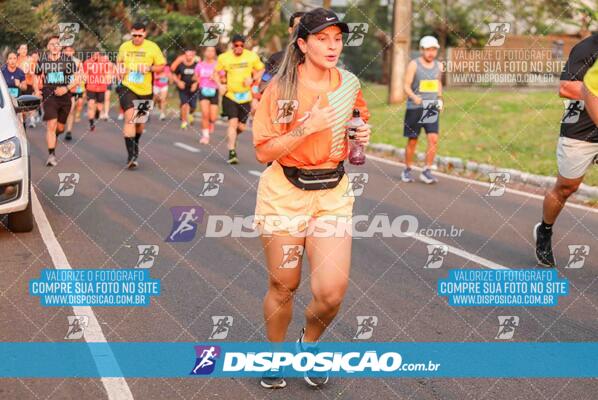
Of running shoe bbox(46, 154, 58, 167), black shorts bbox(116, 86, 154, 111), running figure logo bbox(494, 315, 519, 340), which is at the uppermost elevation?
running figure logo bbox(494, 315, 519, 340)

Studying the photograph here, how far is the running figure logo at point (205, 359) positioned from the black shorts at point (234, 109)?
9.79 metres

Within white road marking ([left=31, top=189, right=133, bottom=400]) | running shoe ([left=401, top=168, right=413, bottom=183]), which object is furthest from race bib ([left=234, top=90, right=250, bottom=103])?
white road marking ([left=31, top=189, right=133, bottom=400])

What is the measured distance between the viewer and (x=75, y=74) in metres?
14.5

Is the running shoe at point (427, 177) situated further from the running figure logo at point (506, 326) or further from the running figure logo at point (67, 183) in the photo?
the running figure logo at point (506, 326)

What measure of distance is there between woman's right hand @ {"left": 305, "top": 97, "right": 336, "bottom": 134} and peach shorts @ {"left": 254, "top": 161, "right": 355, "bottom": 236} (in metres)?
0.39

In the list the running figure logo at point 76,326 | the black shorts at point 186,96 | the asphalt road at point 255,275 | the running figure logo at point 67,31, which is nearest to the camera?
the asphalt road at point 255,275

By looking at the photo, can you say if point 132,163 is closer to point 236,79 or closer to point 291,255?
point 236,79

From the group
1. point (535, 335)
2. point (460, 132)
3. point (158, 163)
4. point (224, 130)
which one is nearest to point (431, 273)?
point (535, 335)

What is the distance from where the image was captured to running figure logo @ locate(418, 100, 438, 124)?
12617mm

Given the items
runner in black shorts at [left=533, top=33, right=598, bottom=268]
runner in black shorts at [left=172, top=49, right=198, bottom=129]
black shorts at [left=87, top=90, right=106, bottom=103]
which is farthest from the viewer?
runner in black shorts at [left=172, top=49, right=198, bottom=129]

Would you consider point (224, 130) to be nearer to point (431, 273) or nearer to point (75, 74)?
point (75, 74)

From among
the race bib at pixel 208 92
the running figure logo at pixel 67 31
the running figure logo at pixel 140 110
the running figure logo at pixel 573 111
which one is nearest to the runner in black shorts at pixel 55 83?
the running figure logo at pixel 67 31

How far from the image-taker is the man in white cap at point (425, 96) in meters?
12.6

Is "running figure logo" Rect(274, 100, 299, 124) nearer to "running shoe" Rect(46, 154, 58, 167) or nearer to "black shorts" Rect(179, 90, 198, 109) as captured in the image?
"running shoe" Rect(46, 154, 58, 167)
